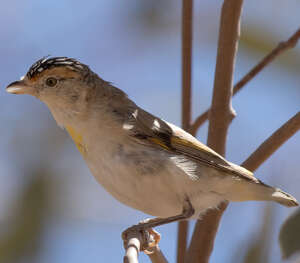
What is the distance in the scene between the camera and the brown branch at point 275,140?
282 centimetres

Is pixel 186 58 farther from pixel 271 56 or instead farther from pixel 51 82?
pixel 51 82

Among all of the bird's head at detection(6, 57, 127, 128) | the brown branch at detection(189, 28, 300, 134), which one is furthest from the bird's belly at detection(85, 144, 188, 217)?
the brown branch at detection(189, 28, 300, 134)

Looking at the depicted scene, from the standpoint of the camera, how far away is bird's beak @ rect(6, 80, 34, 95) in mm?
3401

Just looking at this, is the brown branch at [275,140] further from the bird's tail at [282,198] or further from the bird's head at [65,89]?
the bird's head at [65,89]

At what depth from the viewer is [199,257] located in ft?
10.1

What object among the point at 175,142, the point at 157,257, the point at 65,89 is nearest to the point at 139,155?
the point at 175,142

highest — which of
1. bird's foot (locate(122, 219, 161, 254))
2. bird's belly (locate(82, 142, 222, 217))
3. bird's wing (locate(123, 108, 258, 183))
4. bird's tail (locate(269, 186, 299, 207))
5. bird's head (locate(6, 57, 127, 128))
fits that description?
bird's head (locate(6, 57, 127, 128))

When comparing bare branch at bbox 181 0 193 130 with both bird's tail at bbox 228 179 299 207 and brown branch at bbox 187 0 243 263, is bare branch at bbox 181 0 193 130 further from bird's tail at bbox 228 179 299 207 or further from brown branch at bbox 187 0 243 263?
bird's tail at bbox 228 179 299 207

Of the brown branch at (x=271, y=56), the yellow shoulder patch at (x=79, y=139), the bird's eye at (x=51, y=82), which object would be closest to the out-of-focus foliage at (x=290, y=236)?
the yellow shoulder patch at (x=79, y=139)

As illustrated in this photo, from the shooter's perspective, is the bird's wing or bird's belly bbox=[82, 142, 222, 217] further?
the bird's wing

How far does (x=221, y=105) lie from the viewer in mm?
3293

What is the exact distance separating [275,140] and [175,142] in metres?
0.65

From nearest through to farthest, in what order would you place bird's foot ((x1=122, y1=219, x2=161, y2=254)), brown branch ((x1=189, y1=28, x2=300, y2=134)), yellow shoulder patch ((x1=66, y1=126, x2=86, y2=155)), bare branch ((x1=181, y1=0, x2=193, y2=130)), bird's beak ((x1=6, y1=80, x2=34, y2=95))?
bird's foot ((x1=122, y1=219, x2=161, y2=254)), yellow shoulder patch ((x1=66, y1=126, x2=86, y2=155)), bird's beak ((x1=6, y1=80, x2=34, y2=95)), brown branch ((x1=189, y1=28, x2=300, y2=134)), bare branch ((x1=181, y1=0, x2=193, y2=130))

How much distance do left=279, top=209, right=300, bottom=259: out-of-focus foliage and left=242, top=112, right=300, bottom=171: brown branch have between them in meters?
0.76
